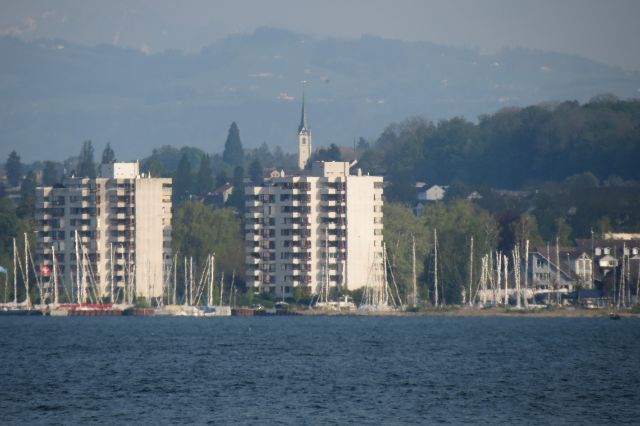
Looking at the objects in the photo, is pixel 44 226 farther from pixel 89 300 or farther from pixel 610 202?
pixel 610 202

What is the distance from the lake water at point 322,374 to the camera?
63.9 meters

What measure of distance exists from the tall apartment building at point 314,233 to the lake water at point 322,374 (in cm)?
2874

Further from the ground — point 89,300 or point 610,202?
point 610,202

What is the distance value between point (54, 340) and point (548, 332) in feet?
133

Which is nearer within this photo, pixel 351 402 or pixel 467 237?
pixel 351 402

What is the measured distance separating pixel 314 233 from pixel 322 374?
3261 inches

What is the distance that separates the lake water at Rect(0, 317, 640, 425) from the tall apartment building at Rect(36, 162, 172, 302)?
3419cm

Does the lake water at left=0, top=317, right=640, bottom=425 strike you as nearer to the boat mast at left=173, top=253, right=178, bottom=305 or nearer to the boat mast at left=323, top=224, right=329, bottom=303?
the boat mast at left=323, top=224, right=329, bottom=303

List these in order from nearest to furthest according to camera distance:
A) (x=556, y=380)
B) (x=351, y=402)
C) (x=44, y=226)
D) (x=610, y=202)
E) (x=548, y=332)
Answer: (x=351, y=402)
(x=556, y=380)
(x=548, y=332)
(x=44, y=226)
(x=610, y=202)

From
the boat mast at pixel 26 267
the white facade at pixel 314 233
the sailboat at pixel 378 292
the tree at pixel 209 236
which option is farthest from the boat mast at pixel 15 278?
the sailboat at pixel 378 292

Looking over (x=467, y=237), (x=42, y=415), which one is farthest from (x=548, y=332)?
(x=42, y=415)

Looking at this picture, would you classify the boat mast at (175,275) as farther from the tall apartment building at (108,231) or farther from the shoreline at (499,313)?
the shoreline at (499,313)

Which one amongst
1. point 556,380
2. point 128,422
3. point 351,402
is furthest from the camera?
point 556,380

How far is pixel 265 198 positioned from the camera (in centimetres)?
16875
